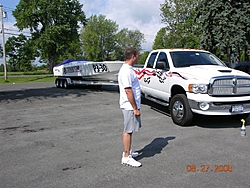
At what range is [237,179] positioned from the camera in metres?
3.37

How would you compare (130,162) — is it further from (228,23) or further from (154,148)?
(228,23)

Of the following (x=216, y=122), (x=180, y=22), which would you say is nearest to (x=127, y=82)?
(x=216, y=122)

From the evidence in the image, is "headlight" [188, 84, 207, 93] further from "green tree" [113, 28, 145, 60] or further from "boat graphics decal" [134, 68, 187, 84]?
"green tree" [113, 28, 145, 60]

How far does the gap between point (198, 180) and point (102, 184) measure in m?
1.42

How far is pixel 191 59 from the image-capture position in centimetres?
718

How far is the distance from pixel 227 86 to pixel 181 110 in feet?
4.30

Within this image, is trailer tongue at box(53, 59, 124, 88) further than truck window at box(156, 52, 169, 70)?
Yes

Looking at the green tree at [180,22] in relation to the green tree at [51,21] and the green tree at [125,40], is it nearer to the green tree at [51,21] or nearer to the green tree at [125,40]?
the green tree at [51,21]

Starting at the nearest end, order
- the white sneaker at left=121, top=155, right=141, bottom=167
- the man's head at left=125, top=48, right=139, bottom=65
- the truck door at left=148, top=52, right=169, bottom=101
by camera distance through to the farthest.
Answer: the man's head at left=125, top=48, right=139, bottom=65
the white sneaker at left=121, top=155, right=141, bottom=167
the truck door at left=148, top=52, right=169, bottom=101

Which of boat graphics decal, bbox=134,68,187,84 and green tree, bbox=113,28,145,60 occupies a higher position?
green tree, bbox=113,28,145,60

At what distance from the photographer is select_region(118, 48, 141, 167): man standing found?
3.55m

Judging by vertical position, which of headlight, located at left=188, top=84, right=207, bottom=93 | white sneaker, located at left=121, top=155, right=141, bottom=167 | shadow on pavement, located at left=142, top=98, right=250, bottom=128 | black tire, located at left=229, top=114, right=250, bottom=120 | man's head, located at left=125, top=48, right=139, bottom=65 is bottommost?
white sneaker, located at left=121, top=155, right=141, bottom=167

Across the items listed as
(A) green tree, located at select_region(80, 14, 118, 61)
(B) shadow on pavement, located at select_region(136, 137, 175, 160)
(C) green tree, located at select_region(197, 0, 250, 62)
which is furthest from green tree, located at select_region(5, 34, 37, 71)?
(B) shadow on pavement, located at select_region(136, 137, 175, 160)

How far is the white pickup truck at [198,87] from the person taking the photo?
5570 millimetres
